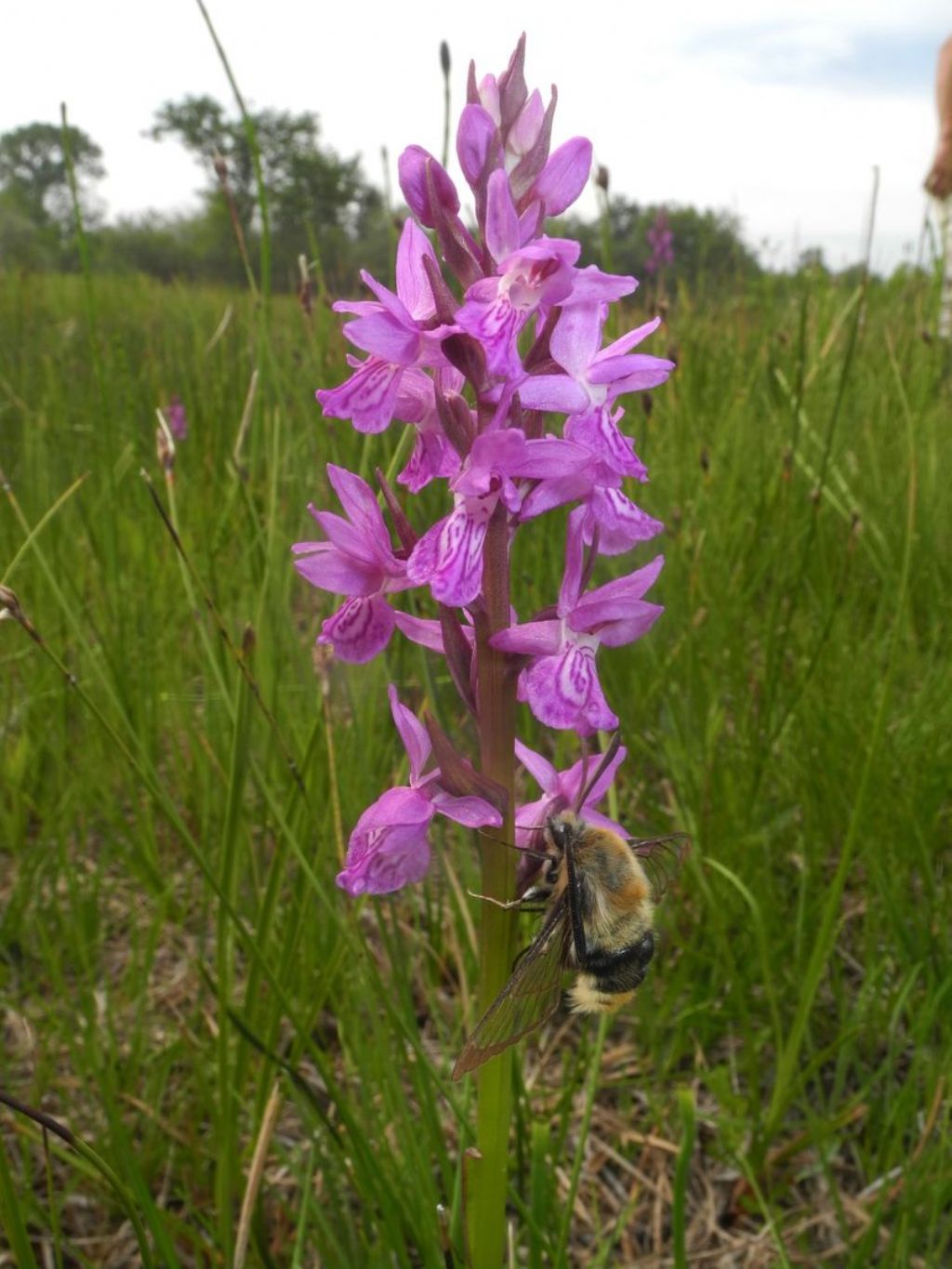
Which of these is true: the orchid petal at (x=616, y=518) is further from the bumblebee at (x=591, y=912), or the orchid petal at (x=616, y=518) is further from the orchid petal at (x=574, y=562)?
the bumblebee at (x=591, y=912)

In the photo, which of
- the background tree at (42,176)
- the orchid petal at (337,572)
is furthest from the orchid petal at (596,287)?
the background tree at (42,176)

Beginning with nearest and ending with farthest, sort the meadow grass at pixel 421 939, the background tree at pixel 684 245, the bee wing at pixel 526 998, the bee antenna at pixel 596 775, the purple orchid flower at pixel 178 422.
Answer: the bee wing at pixel 526 998, the bee antenna at pixel 596 775, the meadow grass at pixel 421 939, the purple orchid flower at pixel 178 422, the background tree at pixel 684 245

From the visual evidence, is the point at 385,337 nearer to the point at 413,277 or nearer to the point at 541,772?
the point at 413,277

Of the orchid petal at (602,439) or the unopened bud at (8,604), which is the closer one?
the orchid petal at (602,439)

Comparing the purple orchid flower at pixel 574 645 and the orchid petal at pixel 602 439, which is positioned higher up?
the orchid petal at pixel 602 439

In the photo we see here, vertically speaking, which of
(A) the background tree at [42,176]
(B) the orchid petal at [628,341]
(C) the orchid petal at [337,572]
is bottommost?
(C) the orchid petal at [337,572]

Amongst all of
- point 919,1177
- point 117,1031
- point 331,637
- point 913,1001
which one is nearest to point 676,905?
point 913,1001

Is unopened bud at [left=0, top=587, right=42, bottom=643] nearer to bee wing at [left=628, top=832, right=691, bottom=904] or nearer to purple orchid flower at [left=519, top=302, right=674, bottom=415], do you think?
purple orchid flower at [left=519, top=302, right=674, bottom=415]

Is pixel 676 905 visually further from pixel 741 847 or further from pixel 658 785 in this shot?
pixel 658 785
